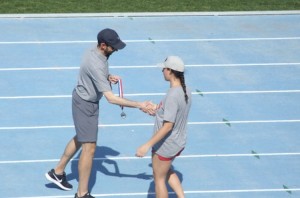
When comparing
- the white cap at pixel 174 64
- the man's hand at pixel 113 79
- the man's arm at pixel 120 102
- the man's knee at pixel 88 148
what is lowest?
the man's knee at pixel 88 148

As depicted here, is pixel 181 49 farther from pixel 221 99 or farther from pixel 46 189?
pixel 46 189

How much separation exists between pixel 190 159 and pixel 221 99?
2345mm

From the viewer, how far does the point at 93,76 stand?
391 inches

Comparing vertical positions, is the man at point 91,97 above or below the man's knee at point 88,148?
above

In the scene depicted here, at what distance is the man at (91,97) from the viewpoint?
9.91m

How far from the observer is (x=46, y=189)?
10852mm

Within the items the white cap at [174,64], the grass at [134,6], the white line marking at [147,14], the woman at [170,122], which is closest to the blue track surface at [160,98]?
the white line marking at [147,14]

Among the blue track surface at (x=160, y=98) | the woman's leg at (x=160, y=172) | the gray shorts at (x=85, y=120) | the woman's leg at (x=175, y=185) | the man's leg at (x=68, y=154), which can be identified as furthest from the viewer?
the blue track surface at (x=160, y=98)

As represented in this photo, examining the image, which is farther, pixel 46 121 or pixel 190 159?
pixel 46 121

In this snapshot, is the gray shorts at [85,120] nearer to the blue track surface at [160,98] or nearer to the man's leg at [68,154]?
the man's leg at [68,154]

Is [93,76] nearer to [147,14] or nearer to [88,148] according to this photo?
[88,148]

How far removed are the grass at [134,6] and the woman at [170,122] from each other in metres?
8.88

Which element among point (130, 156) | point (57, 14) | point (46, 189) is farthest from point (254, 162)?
point (57, 14)

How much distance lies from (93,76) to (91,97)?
0.33m
